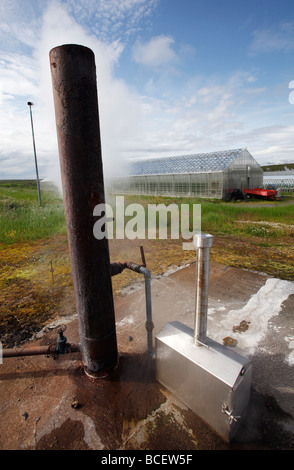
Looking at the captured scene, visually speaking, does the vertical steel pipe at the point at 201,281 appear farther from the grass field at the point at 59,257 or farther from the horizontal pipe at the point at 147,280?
the grass field at the point at 59,257

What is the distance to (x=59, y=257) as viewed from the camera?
18.9 ft

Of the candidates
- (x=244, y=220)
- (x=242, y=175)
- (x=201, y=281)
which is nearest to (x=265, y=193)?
(x=242, y=175)

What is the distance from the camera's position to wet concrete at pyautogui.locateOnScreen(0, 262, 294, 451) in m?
1.68

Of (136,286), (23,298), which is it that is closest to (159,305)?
(136,286)

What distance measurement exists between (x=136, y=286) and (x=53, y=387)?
2133 mm

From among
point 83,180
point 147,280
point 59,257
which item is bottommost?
Answer: point 59,257

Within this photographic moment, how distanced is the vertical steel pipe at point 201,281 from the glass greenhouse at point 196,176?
17.6 m

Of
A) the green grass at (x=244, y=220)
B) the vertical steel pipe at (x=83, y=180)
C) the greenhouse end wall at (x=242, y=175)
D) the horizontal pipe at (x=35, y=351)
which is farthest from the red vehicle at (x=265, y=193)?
the horizontal pipe at (x=35, y=351)

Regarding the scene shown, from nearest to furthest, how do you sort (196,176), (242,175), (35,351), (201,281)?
(201,281), (35,351), (196,176), (242,175)

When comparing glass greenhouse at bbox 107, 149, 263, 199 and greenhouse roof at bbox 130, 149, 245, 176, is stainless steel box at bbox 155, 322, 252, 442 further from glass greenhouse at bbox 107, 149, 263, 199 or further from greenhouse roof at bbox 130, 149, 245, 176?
greenhouse roof at bbox 130, 149, 245, 176

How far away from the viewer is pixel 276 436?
A: 5.52 feet

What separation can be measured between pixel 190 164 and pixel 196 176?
221 cm

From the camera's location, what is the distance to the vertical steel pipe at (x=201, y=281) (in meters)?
1.68

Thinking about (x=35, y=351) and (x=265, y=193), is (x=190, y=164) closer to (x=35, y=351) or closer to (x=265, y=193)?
(x=265, y=193)
